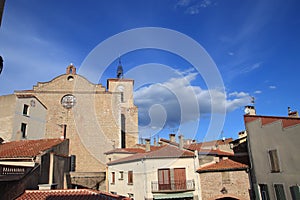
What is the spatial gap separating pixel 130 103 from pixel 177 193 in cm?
2245

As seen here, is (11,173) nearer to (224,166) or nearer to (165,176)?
(165,176)

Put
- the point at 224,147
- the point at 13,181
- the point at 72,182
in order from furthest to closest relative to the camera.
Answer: the point at 224,147
the point at 72,182
the point at 13,181

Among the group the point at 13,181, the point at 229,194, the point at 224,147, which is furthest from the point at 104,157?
the point at 13,181

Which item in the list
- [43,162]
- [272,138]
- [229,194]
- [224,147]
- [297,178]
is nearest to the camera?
[297,178]

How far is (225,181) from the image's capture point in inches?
608

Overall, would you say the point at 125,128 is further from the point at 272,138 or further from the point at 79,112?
the point at 272,138

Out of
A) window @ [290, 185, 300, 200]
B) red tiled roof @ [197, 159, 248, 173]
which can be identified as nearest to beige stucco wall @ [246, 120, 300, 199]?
window @ [290, 185, 300, 200]

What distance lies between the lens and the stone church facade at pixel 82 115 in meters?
27.0

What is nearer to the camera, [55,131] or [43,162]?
[43,162]

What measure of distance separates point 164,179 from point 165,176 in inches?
8.9

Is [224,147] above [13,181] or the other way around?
above

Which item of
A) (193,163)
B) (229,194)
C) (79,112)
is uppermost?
(79,112)

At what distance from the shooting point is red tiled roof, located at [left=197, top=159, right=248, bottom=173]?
15203 mm

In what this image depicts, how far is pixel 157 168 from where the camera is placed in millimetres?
16984
